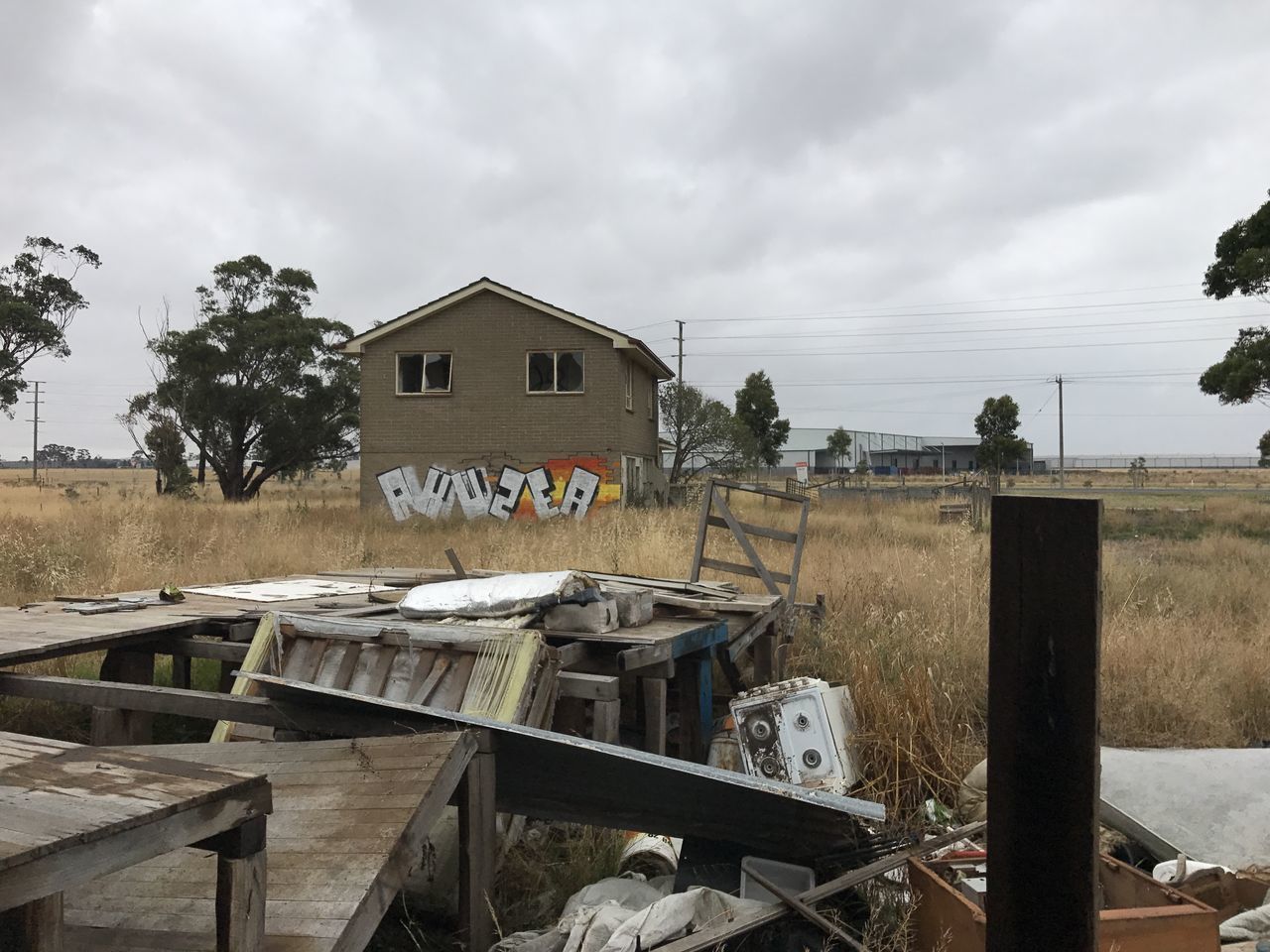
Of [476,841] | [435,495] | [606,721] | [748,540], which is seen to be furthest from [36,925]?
[435,495]

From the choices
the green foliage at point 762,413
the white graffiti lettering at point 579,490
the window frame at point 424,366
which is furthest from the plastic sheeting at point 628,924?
Answer: the green foliage at point 762,413

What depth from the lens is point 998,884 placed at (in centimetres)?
165

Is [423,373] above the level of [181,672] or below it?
above

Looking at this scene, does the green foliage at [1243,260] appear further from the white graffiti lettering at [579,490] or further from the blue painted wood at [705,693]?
the blue painted wood at [705,693]

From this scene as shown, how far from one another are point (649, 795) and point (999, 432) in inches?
2482

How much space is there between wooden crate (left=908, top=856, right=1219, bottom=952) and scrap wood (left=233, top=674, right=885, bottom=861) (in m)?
0.34

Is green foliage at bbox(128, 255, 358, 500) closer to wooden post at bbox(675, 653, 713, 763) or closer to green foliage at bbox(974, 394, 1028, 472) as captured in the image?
wooden post at bbox(675, 653, 713, 763)

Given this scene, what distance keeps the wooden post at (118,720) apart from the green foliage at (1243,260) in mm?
25899

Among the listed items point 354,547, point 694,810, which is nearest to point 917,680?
point 694,810

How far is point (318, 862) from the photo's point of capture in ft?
8.88

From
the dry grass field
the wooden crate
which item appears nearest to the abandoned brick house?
the dry grass field

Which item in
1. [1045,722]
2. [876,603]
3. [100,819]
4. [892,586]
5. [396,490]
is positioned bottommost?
[876,603]

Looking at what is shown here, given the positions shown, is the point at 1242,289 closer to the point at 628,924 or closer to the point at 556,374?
the point at 556,374

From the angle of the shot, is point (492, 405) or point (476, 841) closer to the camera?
point (476, 841)
